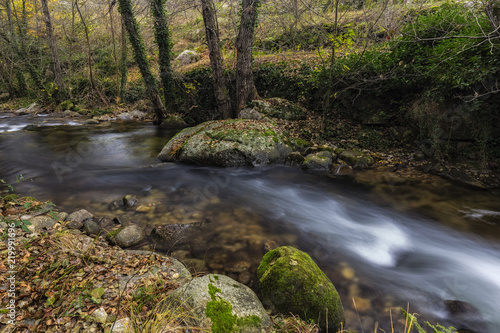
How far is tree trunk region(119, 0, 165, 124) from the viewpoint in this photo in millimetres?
11438

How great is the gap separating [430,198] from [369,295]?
3518 mm

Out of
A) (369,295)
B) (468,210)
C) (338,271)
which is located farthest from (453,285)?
(468,210)

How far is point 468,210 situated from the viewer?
5102mm

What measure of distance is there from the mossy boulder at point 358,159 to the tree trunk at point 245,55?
→ 16.5 feet

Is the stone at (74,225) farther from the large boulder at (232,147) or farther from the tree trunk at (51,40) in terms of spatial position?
the tree trunk at (51,40)

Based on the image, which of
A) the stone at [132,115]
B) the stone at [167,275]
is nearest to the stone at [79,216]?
the stone at [167,275]

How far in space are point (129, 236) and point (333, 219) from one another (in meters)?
4.15

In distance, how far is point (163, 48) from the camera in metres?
12.7

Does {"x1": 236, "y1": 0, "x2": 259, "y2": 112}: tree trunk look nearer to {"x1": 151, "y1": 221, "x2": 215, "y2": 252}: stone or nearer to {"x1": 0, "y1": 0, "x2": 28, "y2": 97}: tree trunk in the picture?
{"x1": 151, "y1": 221, "x2": 215, "y2": 252}: stone

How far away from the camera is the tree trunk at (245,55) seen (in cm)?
934

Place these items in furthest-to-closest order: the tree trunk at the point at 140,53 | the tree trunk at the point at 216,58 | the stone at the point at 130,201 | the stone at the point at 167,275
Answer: the tree trunk at the point at 140,53 → the tree trunk at the point at 216,58 → the stone at the point at 130,201 → the stone at the point at 167,275

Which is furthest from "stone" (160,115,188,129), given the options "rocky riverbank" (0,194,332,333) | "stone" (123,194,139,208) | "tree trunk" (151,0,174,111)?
"rocky riverbank" (0,194,332,333)

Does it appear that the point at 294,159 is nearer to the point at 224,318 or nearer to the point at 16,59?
the point at 224,318

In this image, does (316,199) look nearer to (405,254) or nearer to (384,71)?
(405,254)
